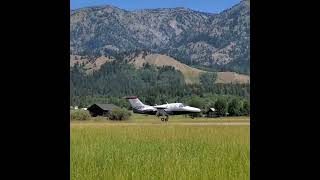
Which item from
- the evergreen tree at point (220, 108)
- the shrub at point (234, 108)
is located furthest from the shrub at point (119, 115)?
the evergreen tree at point (220, 108)

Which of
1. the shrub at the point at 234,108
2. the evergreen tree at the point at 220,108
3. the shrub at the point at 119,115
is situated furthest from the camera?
the evergreen tree at the point at 220,108

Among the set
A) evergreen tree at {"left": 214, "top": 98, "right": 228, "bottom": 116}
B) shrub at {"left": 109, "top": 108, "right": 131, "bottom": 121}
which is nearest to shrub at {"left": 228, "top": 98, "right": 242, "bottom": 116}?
evergreen tree at {"left": 214, "top": 98, "right": 228, "bottom": 116}

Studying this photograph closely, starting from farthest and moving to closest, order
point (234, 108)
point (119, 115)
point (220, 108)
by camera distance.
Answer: point (220, 108), point (234, 108), point (119, 115)

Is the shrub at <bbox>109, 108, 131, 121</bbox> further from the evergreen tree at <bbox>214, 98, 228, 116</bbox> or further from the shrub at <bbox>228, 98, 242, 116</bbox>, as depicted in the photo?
the evergreen tree at <bbox>214, 98, 228, 116</bbox>

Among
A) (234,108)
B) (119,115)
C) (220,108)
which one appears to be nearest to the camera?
(119,115)

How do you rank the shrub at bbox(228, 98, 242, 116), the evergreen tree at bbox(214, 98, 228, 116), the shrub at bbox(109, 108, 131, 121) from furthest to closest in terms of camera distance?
the evergreen tree at bbox(214, 98, 228, 116)
the shrub at bbox(228, 98, 242, 116)
the shrub at bbox(109, 108, 131, 121)

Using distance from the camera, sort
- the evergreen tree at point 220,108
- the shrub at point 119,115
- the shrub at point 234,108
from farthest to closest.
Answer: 1. the evergreen tree at point 220,108
2. the shrub at point 234,108
3. the shrub at point 119,115

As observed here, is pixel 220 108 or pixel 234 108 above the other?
pixel 234 108

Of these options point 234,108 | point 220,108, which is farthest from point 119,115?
point 220,108

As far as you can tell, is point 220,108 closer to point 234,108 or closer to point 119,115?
point 234,108

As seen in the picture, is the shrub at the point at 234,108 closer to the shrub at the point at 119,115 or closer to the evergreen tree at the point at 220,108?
the evergreen tree at the point at 220,108

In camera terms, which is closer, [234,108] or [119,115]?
[119,115]
